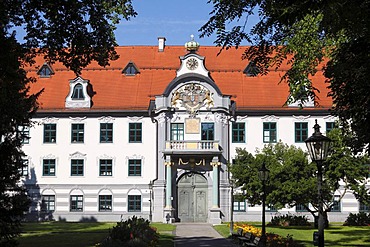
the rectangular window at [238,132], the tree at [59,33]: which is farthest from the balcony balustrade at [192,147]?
the tree at [59,33]

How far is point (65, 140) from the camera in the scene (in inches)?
1763

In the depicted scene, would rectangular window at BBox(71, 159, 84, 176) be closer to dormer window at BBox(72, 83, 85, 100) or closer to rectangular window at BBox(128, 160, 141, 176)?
rectangular window at BBox(128, 160, 141, 176)

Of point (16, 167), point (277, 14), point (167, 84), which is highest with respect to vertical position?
point (167, 84)

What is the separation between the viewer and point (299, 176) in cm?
3572

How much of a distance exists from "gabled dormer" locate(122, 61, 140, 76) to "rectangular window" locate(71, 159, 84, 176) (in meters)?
8.30

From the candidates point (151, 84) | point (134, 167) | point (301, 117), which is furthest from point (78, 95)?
point (301, 117)

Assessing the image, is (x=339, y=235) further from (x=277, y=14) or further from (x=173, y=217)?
(x=277, y=14)

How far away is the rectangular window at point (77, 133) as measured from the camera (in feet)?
147

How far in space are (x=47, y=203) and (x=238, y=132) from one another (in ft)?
51.4

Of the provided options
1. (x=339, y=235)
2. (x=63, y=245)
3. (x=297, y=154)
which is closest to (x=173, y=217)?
(x=297, y=154)

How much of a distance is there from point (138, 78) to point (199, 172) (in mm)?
9585

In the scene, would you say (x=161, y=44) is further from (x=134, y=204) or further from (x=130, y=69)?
(x=134, y=204)

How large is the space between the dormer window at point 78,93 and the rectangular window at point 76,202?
7.67m

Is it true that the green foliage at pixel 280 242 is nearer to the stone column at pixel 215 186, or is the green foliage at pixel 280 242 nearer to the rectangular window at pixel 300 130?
the stone column at pixel 215 186
